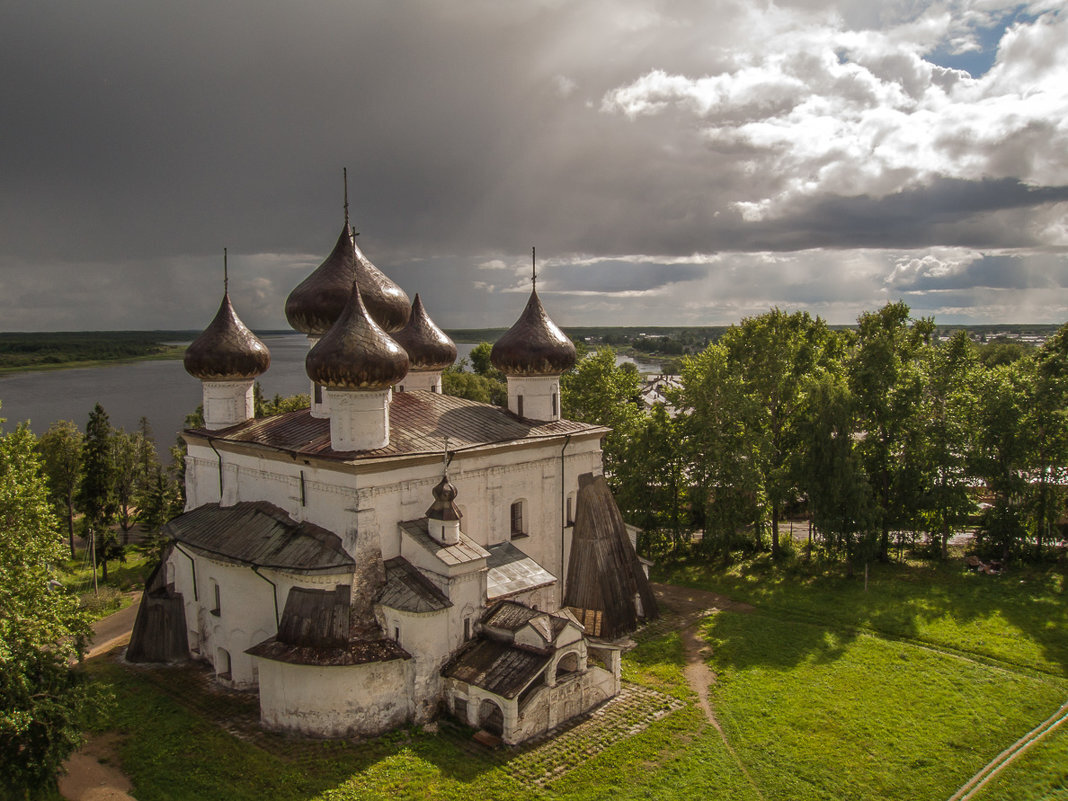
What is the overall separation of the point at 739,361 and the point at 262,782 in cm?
2044

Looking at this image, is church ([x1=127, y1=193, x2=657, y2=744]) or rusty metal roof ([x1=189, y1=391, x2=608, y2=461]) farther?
rusty metal roof ([x1=189, y1=391, x2=608, y2=461])

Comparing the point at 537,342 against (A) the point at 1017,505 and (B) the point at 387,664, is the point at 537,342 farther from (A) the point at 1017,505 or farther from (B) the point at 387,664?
(A) the point at 1017,505

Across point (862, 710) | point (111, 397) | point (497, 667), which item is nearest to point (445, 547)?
point (497, 667)

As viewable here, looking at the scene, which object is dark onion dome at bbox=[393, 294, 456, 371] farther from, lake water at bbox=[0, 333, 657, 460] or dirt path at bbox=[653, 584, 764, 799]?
lake water at bbox=[0, 333, 657, 460]

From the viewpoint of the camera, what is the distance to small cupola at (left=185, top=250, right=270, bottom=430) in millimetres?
16688

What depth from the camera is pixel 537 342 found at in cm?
1761

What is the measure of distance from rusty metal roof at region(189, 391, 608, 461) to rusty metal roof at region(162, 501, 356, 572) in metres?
1.52

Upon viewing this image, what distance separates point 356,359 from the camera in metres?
13.1

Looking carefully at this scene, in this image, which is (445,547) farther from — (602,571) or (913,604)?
(913,604)

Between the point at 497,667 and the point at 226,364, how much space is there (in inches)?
384

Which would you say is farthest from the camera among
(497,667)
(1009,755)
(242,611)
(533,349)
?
(533,349)

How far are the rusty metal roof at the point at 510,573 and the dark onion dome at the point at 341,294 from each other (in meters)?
6.15

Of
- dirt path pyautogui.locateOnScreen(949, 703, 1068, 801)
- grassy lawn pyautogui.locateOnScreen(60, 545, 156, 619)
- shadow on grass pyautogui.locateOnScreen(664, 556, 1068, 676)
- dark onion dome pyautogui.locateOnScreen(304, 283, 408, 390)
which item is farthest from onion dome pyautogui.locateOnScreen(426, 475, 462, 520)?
grassy lawn pyautogui.locateOnScreen(60, 545, 156, 619)

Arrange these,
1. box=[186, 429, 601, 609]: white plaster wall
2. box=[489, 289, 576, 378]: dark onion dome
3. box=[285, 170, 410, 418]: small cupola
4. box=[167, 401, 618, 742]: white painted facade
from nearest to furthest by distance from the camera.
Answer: box=[167, 401, 618, 742]: white painted facade, box=[186, 429, 601, 609]: white plaster wall, box=[285, 170, 410, 418]: small cupola, box=[489, 289, 576, 378]: dark onion dome
